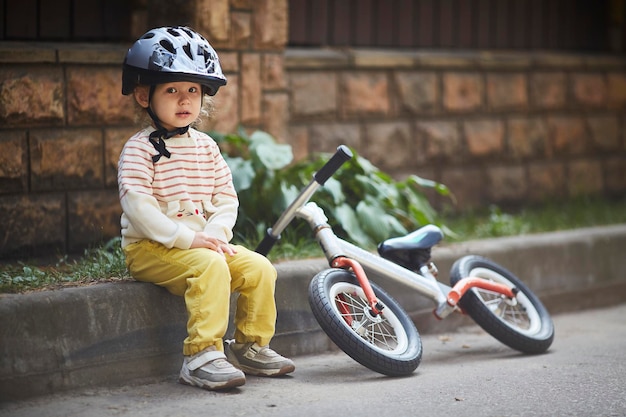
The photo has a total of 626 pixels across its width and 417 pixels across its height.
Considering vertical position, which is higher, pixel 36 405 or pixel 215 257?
pixel 215 257

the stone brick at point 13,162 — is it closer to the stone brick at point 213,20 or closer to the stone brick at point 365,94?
the stone brick at point 213,20

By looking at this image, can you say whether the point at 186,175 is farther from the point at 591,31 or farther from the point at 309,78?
the point at 591,31

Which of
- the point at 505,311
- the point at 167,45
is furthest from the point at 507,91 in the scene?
the point at 167,45

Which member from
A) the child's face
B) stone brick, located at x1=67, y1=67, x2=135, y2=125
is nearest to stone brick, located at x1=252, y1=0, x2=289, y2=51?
stone brick, located at x1=67, y1=67, x2=135, y2=125

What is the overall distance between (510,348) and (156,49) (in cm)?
256

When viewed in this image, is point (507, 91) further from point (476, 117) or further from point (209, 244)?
point (209, 244)

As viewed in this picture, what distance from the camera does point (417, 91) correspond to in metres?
7.99

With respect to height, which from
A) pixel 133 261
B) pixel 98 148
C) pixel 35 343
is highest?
pixel 98 148

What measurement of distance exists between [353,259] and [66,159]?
2010mm

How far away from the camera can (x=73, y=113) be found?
5934 millimetres

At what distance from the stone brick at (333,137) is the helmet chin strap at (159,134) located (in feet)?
9.45

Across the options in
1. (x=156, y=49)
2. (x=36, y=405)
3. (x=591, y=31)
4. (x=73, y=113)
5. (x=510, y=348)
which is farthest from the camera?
(x=591, y=31)

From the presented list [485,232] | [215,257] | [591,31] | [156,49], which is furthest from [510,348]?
[591,31]

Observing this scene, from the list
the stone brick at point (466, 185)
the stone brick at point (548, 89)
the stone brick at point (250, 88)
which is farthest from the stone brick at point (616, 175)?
the stone brick at point (250, 88)
